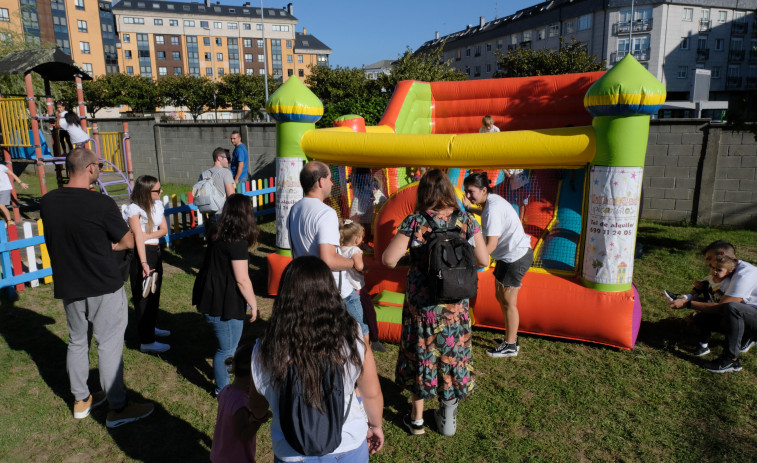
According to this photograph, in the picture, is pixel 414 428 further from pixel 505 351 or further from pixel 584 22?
pixel 584 22

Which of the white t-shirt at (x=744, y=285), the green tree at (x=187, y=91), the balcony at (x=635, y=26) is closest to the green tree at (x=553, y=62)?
the white t-shirt at (x=744, y=285)

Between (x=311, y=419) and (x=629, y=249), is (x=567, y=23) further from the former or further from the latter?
(x=311, y=419)

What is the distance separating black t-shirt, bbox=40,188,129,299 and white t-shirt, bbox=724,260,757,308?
4.91m

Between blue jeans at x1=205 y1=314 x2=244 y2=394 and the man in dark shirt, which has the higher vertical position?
the man in dark shirt

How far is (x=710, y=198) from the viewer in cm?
954

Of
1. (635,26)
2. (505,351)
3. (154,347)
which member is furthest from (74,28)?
(505,351)

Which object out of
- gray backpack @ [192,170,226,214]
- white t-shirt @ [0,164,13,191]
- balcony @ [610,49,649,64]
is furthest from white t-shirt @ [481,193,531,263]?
balcony @ [610,49,649,64]

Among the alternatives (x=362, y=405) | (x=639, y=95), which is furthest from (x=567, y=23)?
(x=362, y=405)

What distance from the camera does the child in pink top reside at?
2.13 meters

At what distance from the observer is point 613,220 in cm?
458

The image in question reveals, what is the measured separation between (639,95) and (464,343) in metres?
2.83

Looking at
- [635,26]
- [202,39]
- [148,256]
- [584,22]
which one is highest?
[202,39]

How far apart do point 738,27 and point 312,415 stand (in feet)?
205

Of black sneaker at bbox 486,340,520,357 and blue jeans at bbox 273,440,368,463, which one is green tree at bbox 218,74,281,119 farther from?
blue jeans at bbox 273,440,368,463
